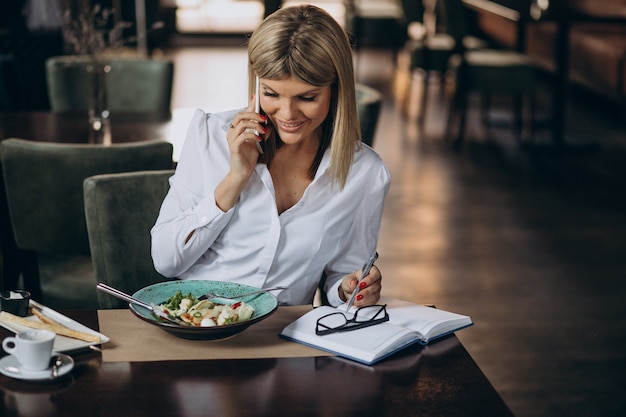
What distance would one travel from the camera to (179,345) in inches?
64.4

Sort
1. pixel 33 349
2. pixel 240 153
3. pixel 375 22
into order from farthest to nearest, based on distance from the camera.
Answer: pixel 375 22 < pixel 240 153 < pixel 33 349

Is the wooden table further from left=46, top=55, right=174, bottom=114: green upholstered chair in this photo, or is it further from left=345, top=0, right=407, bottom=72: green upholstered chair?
left=345, top=0, right=407, bottom=72: green upholstered chair

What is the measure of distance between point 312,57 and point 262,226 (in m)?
0.39

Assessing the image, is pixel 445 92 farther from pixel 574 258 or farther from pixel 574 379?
pixel 574 379

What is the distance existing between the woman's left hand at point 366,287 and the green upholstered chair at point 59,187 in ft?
3.36

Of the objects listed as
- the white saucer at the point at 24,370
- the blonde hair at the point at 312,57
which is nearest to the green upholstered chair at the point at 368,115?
the blonde hair at the point at 312,57

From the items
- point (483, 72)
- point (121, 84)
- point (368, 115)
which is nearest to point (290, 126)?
point (368, 115)

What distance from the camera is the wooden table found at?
1.41 m

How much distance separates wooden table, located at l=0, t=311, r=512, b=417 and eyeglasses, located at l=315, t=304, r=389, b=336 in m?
0.09

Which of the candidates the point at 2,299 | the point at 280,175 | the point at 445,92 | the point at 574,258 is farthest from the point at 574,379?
the point at 445,92

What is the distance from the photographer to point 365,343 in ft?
5.39

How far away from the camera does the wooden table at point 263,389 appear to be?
1.41m

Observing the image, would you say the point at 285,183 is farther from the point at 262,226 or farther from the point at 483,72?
the point at 483,72

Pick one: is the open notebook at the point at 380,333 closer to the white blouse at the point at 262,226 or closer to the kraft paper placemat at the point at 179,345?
the kraft paper placemat at the point at 179,345
